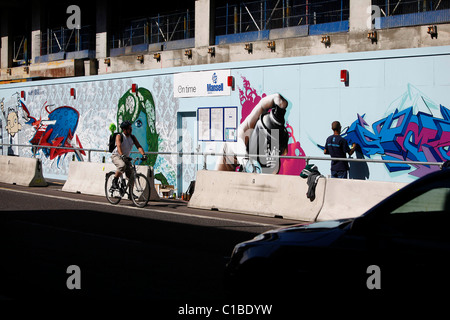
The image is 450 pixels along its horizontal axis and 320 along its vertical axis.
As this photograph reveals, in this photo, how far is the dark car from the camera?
3793mm

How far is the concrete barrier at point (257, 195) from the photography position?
41.5 ft

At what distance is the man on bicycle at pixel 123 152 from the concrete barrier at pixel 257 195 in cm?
174

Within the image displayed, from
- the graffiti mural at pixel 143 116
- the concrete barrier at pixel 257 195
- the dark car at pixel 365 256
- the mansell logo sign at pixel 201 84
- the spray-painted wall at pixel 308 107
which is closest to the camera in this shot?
the dark car at pixel 365 256

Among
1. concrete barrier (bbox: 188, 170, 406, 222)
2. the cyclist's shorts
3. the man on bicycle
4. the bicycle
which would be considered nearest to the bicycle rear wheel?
the bicycle

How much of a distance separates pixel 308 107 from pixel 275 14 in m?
8.91

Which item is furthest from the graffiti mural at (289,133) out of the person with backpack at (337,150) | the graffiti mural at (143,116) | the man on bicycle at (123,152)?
the man on bicycle at (123,152)

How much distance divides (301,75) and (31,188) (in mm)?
9063

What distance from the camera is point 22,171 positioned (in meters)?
20.2

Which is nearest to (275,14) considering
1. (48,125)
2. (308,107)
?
(308,107)

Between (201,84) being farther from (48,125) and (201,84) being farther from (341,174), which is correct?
(48,125)

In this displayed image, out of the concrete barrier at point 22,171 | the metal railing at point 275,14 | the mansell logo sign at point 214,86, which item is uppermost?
the metal railing at point 275,14

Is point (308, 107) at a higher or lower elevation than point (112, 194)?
higher

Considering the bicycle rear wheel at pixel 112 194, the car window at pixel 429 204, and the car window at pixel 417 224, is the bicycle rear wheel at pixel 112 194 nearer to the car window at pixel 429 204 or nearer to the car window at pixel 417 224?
the car window at pixel 429 204
